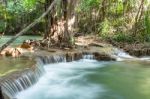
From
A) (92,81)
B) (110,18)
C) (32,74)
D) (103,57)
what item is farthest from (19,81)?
(110,18)

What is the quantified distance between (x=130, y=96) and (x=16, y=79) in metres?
2.90

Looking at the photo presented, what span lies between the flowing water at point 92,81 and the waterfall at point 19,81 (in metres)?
0.13

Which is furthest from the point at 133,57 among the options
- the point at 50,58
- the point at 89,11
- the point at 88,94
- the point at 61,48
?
the point at 89,11

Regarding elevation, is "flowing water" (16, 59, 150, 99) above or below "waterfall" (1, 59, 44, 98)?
below

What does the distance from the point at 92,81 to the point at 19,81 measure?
3.03 meters

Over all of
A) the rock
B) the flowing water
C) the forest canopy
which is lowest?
the flowing water

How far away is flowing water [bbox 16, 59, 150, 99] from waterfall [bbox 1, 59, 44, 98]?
13 cm

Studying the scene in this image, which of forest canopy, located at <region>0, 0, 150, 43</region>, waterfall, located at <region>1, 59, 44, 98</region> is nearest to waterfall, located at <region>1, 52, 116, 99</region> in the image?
waterfall, located at <region>1, 59, 44, 98</region>

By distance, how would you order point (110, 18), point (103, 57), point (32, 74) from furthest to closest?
point (110, 18) → point (103, 57) → point (32, 74)

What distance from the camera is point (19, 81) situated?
8.34 meters

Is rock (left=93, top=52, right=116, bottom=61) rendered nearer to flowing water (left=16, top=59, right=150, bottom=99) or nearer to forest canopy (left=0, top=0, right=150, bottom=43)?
flowing water (left=16, top=59, right=150, bottom=99)

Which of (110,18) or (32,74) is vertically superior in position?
(110,18)

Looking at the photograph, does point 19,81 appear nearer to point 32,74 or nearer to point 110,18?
point 32,74

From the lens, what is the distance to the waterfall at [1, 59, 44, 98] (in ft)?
24.8
